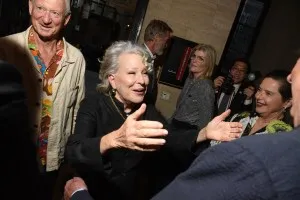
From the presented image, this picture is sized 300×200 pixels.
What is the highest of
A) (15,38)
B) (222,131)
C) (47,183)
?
(15,38)

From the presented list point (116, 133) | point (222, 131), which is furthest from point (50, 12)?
point (222, 131)

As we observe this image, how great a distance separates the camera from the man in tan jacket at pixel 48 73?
196 cm

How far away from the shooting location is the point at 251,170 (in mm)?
594

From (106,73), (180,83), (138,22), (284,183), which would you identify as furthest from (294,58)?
(284,183)

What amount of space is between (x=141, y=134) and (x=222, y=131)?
2.33 feet

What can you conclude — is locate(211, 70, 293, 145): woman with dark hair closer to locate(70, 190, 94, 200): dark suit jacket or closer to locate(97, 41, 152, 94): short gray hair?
locate(97, 41, 152, 94): short gray hair

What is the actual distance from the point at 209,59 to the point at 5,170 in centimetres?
286

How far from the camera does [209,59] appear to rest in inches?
130

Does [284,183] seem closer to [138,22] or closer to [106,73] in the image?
[106,73]

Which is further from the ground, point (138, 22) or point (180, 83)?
point (138, 22)

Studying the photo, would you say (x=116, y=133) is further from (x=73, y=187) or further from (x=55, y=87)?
(x=55, y=87)

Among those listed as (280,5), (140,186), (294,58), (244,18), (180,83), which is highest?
(280,5)

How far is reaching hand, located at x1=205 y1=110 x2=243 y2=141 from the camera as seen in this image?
169 cm

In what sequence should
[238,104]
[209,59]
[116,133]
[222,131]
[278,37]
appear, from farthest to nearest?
[278,37] < [238,104] < [209,59] < [222,131] < [116,133]
